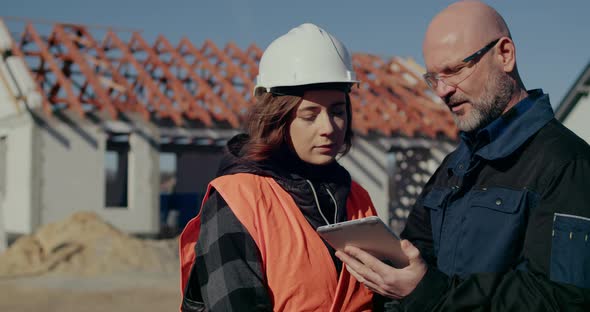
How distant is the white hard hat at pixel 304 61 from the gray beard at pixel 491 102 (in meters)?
0.49

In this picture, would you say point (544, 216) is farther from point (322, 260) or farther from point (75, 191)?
point (75, 191)

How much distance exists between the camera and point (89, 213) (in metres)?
13.1

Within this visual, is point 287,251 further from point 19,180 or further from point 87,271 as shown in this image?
point 19,180

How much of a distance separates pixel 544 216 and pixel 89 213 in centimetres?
1262

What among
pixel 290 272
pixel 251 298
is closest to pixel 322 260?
pixel 290 272

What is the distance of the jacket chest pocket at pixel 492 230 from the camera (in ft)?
5.82

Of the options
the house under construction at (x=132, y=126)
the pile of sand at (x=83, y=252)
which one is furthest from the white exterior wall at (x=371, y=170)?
the pile of sand at (x=83, y=252)

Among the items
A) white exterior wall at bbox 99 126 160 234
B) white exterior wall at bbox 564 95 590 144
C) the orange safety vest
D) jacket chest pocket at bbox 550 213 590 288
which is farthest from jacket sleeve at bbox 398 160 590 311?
white exterior wall at bbox 564 95 590 144

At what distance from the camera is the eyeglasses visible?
2037 millimetres

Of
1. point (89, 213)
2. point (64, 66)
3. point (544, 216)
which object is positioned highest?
point (64, 66)

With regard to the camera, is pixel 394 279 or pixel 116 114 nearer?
pixel 394 279

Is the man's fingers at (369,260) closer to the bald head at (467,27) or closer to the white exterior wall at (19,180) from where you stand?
the bald head at (467,27)

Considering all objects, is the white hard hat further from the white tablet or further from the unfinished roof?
the unfinished roof

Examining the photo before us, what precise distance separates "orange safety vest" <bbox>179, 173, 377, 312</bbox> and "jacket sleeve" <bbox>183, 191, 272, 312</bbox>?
0.04 meters
